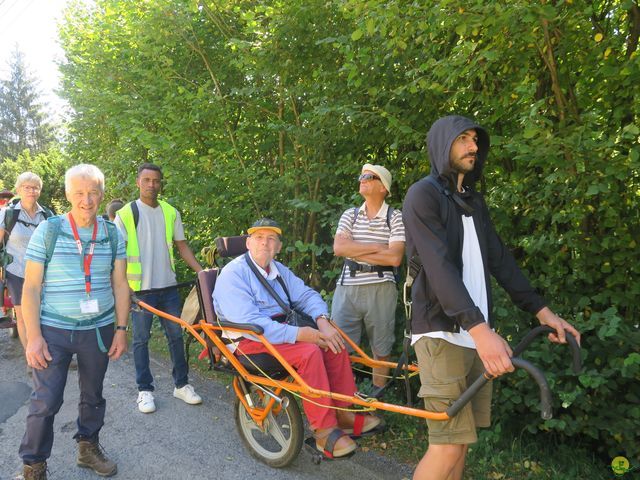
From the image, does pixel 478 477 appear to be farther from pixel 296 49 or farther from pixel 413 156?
pixel 296 49

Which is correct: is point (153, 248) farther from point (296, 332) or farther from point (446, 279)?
point (446, 279)

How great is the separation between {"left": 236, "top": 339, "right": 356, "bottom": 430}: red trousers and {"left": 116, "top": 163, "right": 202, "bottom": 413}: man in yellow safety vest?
4.68 feet

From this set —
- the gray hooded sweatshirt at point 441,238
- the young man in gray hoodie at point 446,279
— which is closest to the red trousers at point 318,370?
the young man in gray hoodie at point 446,279

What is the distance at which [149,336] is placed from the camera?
14.8 feet

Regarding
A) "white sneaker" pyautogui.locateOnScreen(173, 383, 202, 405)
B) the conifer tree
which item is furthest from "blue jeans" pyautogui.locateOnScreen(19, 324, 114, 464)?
the conifer tree

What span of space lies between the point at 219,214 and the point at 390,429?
3025 millimetres

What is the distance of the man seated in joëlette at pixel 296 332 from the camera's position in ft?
10.1

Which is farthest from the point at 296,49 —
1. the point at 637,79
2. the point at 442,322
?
the point at 442,322

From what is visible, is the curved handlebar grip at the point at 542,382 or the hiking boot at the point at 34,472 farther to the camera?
the hiking boot at the point at 34,472

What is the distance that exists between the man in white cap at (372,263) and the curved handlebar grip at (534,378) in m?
1.59

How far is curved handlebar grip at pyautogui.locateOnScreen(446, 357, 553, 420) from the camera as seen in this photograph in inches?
77.5

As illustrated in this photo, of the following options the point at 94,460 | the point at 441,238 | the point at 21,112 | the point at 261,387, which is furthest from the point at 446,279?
the point at 21,112

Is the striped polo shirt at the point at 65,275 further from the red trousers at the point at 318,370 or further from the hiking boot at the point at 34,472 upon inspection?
the red trousers at the point at 318,370

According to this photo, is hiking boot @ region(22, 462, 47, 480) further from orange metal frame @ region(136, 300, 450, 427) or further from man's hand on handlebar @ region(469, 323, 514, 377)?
man's hand on handlebar @ region(469, 323, 514, 377)
